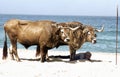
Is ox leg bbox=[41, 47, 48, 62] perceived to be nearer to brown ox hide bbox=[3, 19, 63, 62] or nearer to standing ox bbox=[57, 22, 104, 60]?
brown ox hide bbox=[3, 19, 63, 62]

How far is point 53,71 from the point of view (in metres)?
13.1

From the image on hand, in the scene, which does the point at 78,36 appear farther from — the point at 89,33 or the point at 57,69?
the point at 57,69

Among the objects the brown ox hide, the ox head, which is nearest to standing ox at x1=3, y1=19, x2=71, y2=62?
the brown ox hide

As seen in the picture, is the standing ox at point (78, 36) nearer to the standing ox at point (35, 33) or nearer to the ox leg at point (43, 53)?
the standing ox at point (35, 33)

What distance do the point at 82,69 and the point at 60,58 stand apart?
3.32 meters

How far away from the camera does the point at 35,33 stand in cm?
1526

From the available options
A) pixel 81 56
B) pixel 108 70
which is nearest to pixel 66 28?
pixel 81 56

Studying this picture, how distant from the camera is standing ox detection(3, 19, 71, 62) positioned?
15133mm

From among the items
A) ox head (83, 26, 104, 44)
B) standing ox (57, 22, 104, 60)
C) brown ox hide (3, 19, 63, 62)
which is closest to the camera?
brown ox hide (3, 19, 63, 62)

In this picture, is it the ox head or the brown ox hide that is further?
the ox head

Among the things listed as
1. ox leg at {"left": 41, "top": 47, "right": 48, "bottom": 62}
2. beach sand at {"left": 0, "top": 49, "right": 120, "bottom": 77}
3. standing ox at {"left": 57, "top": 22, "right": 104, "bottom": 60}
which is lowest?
beach sand at {"left": 0, "top": 49, "right": 120, "bottom": 77}

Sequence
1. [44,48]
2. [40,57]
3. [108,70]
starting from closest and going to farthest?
[108,70], [44,48], [40,57]

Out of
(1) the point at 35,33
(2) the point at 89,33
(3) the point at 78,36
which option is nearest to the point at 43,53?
(1) the point at 35,33

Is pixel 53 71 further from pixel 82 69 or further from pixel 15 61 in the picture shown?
pixel 15 61
